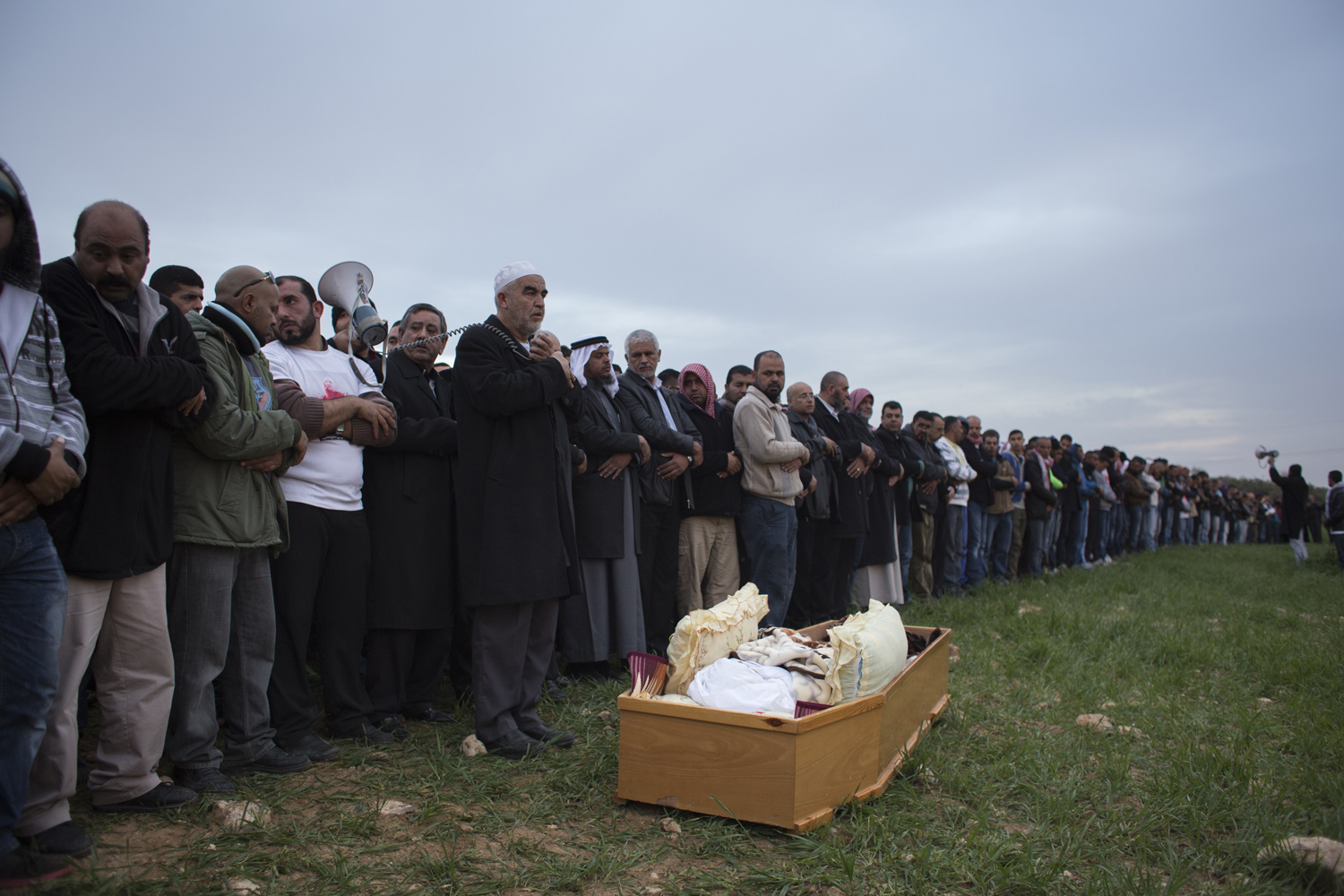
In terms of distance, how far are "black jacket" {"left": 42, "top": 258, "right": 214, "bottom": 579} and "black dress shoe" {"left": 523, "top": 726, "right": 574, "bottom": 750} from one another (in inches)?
70.7

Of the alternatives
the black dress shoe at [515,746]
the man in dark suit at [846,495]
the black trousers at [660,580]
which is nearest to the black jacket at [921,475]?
the man in dark suit at [846,495]

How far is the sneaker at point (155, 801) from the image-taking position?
2781 millimetres

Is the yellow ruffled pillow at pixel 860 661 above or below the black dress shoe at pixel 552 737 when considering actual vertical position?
above

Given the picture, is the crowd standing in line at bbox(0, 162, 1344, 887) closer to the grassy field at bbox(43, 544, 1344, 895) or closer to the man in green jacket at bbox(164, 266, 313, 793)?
the man in green jacket at bbox(164, 266, 313, 793)

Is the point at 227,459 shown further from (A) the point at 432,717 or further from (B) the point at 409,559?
(A) the point at 432,717

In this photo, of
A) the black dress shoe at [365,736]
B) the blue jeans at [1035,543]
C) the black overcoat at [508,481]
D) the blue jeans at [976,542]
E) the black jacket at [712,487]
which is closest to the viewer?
the black overcoat at [508,481]

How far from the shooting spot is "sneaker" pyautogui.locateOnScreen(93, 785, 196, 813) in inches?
109

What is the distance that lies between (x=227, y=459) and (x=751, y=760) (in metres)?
2.26

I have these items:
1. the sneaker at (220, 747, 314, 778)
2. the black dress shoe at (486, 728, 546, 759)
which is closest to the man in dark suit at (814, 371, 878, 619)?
the black dress shoe at (486, 728, 546, 759)

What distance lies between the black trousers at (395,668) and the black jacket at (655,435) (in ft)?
5.87

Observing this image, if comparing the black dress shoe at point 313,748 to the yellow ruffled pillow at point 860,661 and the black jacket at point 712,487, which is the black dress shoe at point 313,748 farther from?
the black jacket at point 712,487

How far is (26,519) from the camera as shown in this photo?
2283 mm

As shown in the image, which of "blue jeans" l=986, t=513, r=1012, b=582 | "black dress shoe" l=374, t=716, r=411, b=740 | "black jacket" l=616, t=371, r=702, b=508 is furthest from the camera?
"blue jeans" l=986, t=513, r=1012, b=582

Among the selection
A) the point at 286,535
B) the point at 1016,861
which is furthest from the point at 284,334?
the point at 1016,861
